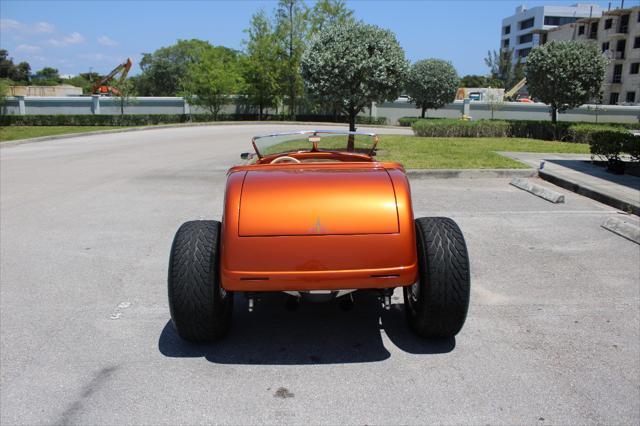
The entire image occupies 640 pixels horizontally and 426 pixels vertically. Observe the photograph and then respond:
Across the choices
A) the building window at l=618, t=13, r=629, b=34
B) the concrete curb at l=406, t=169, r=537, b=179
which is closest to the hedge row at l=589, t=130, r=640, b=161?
the concrete curb at l=406, t=169, r=537, b=179

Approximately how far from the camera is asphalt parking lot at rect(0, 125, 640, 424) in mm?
2998

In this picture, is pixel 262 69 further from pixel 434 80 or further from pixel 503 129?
pixel 503 129

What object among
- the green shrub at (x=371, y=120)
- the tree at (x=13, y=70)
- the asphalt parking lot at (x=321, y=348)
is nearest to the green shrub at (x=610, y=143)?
the asphalt parking lot at (x=321, y=348)

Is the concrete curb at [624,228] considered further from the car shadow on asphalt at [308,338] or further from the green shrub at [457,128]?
the green shrub at [457,128]

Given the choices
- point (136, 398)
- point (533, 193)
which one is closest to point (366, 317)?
point (136, 398)

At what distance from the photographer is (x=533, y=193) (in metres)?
9.72

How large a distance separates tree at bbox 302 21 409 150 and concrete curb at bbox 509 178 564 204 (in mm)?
5929

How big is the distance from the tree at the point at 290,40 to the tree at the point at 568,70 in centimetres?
2184

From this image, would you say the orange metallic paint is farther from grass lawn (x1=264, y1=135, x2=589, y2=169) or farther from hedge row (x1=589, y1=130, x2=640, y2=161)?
hedge row (x1=589, y1=130, x2=640, y2=161)

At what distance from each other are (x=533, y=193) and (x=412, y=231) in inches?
285

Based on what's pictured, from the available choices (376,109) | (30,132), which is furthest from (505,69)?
(30,132)

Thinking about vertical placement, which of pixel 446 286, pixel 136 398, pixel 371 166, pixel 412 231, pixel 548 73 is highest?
pixel 548 73

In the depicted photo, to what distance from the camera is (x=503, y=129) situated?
2294 cm

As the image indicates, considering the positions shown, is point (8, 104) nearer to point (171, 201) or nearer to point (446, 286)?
point (171, 201)
